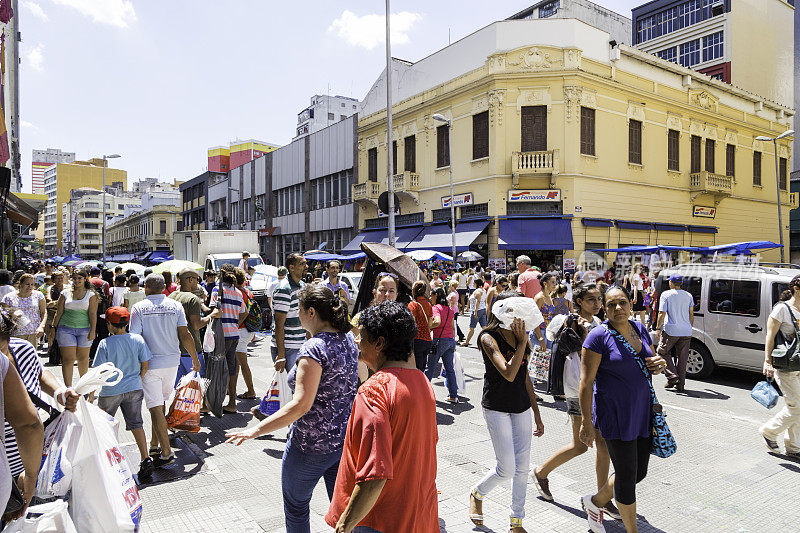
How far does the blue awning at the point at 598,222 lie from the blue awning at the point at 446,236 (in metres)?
4.49

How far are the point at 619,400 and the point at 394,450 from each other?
2.02 meters

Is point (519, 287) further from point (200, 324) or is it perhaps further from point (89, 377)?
point (89, 377)

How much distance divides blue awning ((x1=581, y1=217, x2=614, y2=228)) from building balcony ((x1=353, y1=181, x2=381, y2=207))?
12.4 metres

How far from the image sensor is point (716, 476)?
4898 millimetres

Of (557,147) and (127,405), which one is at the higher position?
(557,147)

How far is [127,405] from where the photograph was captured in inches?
183

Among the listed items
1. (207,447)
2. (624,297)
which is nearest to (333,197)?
(207,447)

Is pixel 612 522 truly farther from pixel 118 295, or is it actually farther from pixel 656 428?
pixel 118 295

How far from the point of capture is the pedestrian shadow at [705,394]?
308 inches

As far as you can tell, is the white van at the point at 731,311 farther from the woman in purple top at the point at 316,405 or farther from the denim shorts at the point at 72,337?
the denim shorts at the point at 72,337

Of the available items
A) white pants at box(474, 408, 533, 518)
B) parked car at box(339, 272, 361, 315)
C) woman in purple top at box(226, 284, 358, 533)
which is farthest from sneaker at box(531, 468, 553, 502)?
parked car at box(339, 272, 361, 315)

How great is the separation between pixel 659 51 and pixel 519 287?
4552cm

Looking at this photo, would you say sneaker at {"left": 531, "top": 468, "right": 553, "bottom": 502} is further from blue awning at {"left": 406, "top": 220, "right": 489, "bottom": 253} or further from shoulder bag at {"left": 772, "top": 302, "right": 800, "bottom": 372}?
blue awning at {"left": 406, "top": 220, "right": 489, "bottom": 253}

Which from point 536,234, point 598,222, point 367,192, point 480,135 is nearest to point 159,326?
point 536,234
